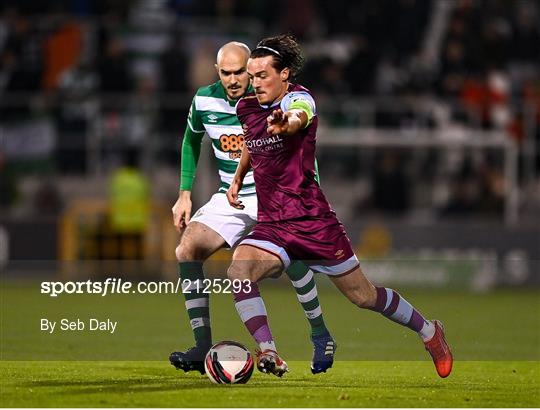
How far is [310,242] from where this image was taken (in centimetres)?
933

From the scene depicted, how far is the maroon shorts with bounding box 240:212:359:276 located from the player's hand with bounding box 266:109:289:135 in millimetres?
894

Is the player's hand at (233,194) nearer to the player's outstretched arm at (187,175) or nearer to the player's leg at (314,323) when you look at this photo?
the player's outstretched arm at (187,175)

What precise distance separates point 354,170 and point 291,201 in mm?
12372

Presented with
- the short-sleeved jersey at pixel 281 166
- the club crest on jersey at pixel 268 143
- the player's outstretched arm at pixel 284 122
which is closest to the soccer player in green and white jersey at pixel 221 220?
the short-sleeved jersey at pixel 281 166

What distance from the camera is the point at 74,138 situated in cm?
2077

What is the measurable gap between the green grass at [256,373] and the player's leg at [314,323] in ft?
0.43

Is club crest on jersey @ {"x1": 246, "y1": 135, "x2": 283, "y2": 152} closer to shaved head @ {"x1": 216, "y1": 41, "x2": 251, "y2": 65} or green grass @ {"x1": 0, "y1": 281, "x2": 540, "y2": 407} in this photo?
shaved head @ {"x1": 216, "y1": 41, "x2": 251, "y2": 65}

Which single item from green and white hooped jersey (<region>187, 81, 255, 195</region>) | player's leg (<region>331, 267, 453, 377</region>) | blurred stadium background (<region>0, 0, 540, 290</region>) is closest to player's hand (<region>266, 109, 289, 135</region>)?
player's leg (<region>331, 267, 453, 377</region>)

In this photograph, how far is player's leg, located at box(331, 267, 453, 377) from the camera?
30.9 ft

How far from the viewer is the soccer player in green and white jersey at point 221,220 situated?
390 inches

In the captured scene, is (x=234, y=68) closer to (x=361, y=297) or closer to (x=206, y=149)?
(x=361, y=297)

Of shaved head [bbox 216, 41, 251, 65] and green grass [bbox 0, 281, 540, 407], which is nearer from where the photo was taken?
green grass [bbox 0, 281, 540, 407]

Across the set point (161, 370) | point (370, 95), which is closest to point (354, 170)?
point (370, 95)

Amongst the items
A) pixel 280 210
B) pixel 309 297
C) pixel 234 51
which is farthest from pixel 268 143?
pixel 309 297
